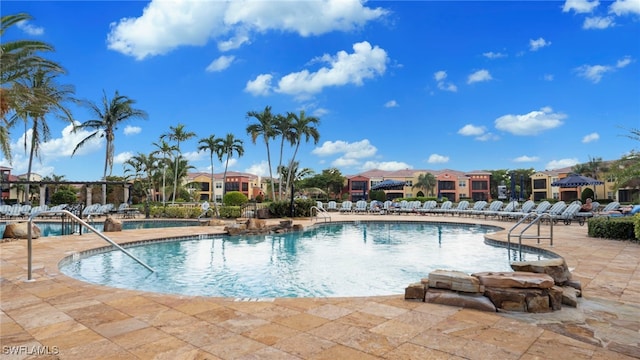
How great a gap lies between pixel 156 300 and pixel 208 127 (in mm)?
30503

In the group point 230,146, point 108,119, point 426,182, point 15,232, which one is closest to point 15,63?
point 15,232

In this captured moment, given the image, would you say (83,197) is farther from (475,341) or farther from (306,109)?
(475,341)

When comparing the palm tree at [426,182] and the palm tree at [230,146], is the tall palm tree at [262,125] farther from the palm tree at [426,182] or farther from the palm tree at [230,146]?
the palm tree at [426,182]

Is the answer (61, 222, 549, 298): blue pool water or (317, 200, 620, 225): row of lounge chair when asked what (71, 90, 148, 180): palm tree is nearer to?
(317, 200, 620, 225): row of lounge chair

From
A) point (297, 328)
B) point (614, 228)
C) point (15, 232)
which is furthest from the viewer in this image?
point (15, 232)

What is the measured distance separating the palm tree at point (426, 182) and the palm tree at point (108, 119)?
4084 centimetres

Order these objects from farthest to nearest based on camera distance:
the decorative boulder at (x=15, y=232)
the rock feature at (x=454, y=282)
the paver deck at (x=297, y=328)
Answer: the decorative boulder at (x=15, y=232) < the rock feature at (x=454, y=282) < the paver deck at (x=297, y=328)

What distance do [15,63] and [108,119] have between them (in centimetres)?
1747

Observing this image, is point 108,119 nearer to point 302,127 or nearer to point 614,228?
point 302,127

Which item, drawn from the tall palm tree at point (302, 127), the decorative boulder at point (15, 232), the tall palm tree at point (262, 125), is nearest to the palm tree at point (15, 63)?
the decorative boulder at point (15, 232)

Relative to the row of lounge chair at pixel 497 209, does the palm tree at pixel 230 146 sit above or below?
above

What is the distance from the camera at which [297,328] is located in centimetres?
326

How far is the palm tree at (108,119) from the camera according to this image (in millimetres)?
24656

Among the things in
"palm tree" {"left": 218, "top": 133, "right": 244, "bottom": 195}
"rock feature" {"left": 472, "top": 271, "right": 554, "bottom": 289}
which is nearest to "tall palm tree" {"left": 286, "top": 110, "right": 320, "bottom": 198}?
"palm tree" {"left": 218, "top": 133, "right": 244, "bottom": 195}
